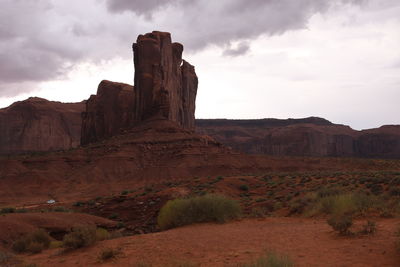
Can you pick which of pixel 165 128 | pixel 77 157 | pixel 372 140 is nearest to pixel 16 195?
pixel 77 157

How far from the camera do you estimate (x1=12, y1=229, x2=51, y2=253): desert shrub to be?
14.1 metres

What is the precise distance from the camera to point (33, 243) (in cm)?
1428

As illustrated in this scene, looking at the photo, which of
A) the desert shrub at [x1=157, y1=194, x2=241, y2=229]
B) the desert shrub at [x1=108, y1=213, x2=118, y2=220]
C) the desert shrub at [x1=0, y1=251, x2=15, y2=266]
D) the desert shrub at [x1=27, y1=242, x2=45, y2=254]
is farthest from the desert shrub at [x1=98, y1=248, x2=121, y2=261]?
the desert shrub at [x1=108, y1=213, x2=118, y2=220]

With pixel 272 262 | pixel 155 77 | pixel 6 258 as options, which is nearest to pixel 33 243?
pixel 6 258

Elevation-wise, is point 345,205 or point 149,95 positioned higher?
point 149,95

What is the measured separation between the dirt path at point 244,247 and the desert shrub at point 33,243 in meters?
0.64

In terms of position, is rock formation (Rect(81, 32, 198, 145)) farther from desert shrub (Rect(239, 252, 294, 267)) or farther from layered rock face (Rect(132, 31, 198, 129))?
desert shrub (Rect(239, 252, 294, 267))

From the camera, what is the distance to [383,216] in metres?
13.8

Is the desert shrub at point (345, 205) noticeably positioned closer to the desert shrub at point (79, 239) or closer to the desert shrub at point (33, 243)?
the desert shrub at point (79, 239)

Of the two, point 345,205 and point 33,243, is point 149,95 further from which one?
point 345,205

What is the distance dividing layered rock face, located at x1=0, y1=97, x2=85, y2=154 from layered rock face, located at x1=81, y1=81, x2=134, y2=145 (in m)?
30.4

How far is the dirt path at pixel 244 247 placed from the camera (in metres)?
9.26

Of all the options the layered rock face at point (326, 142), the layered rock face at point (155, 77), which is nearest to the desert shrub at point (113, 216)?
the layered rock face at point (155, 77)

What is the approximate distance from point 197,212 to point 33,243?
19.8 ft
